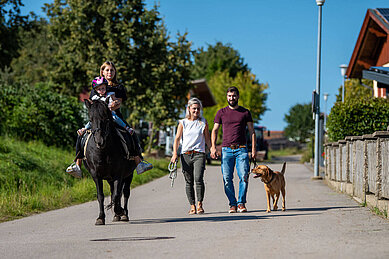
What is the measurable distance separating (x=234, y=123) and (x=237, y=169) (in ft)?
2.65

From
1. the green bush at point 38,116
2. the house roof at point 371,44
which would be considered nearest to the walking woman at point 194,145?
the green bush at point 38,116

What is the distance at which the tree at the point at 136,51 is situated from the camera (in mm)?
33469

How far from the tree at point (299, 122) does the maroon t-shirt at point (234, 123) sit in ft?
278

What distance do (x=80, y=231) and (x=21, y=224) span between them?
5.51 ft

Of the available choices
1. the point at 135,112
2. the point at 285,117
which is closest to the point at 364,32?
the point at 135,112

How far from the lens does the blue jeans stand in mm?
11164

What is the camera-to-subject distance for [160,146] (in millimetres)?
37188

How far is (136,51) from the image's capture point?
33.6 m

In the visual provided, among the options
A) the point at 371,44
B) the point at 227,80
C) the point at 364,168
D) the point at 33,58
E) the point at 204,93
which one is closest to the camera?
the point at 364,168

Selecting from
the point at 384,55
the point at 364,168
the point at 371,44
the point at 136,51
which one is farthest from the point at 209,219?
the point at 136,51

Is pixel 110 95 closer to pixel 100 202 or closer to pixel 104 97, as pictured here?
pixel 104 97

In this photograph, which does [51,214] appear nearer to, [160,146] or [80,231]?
[80,231]

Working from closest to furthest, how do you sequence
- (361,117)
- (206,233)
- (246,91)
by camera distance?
(206,233) < (361,117) < (246,91)

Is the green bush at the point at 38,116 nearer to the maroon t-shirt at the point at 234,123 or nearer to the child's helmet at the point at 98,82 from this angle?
the maroon t-shirt at the point at 234,123
